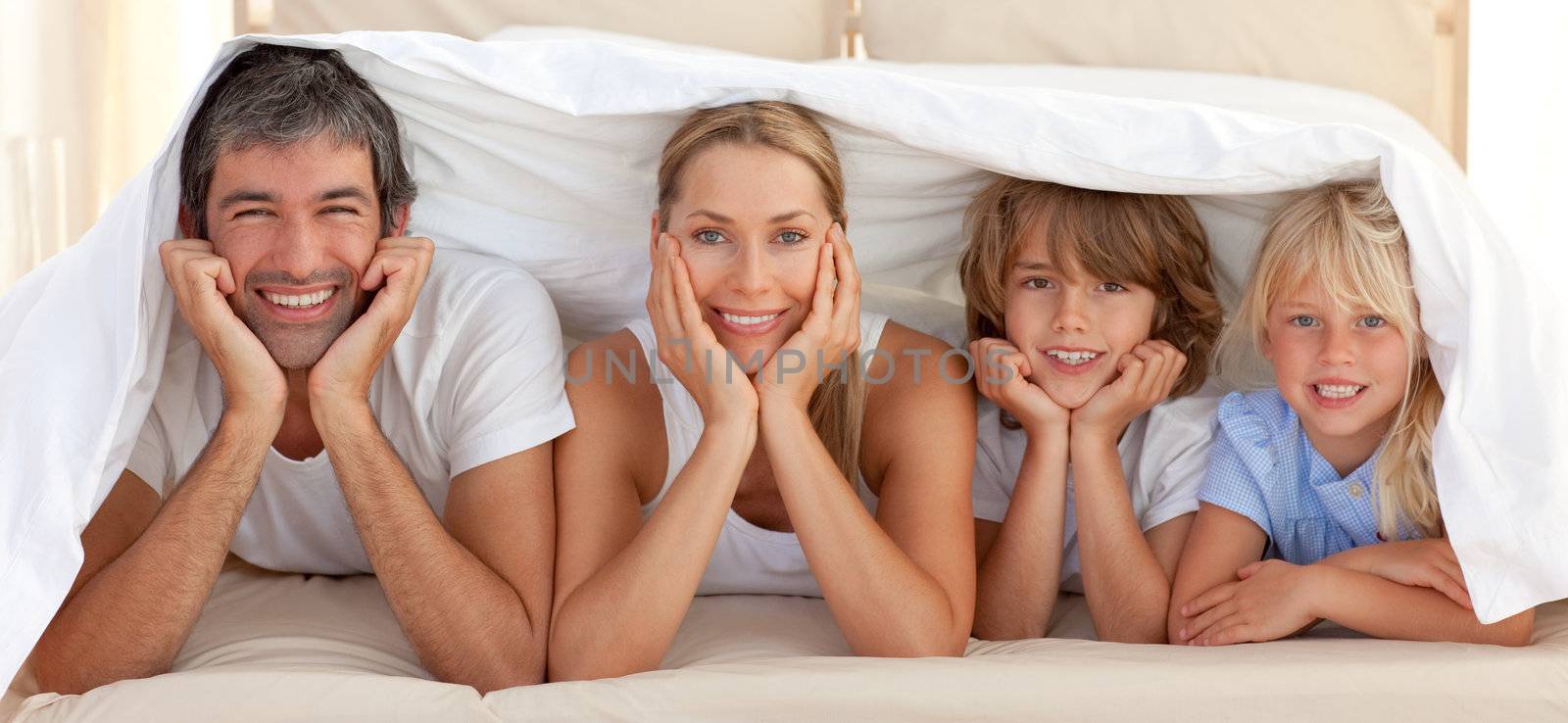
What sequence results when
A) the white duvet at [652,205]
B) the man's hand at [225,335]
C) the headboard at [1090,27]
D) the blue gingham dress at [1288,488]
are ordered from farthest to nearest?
the headboard at [1090,27] < the blue gingham dress at [1288,488] < the man's hand at [225,335] < the white duvet at [652,205]

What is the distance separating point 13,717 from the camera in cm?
109

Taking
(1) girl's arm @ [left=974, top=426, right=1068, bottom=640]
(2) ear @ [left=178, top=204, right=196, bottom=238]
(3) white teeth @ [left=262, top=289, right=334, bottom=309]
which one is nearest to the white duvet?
(2) ear @ [left=178, top=204, right=196, bottom=238]

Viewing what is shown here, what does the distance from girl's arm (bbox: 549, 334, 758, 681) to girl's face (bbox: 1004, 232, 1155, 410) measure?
0.36m

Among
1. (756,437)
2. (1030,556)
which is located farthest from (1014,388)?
(756,437)

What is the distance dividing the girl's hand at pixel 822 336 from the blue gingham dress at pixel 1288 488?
426mm

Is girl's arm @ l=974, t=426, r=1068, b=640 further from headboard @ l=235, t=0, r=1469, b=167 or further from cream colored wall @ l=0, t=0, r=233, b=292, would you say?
cream colored wall @ l=0, t=0, r=233, b=292

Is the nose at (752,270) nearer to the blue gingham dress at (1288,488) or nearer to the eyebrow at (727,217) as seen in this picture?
the eyebrow at (727,217)

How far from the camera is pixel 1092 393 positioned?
57.6 inches

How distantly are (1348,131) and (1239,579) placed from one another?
1.55 feet

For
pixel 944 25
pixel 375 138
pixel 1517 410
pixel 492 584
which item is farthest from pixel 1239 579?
pixel 944 25

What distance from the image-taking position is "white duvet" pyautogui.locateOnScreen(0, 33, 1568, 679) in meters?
1.20

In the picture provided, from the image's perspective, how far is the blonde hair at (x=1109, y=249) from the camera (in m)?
1.46

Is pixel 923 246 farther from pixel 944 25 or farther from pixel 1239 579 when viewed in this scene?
pixel 944 25

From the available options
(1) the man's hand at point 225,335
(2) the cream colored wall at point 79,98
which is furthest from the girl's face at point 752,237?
(2) the cream colored wall at point 79,98
